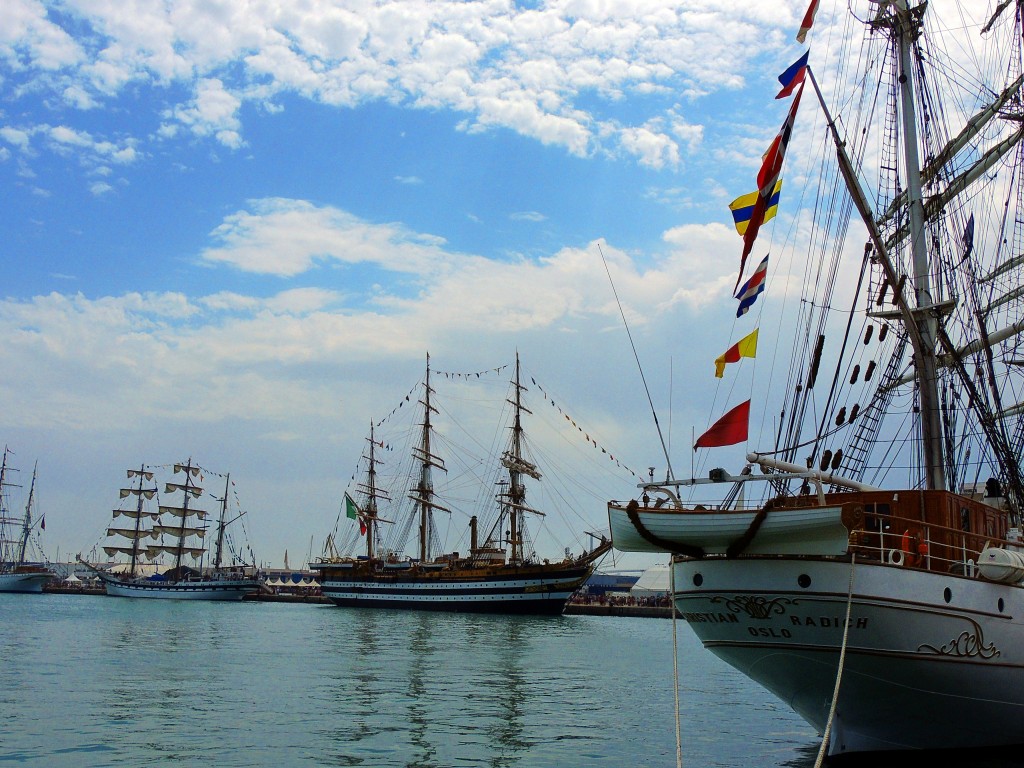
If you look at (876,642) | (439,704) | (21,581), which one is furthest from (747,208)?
(21,581)

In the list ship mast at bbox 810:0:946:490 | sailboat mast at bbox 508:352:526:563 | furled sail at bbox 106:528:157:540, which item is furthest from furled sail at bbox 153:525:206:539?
ship mast at bbox 810:0:946:490

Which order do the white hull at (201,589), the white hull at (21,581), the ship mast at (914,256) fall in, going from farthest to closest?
1. the white hull at (21,581)
2. the white hull at (201,589)
3. the ship mast at (914,256)

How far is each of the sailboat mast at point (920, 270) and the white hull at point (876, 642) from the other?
4.54 m

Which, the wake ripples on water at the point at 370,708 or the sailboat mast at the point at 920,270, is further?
the sailboat mast at the point at 920,270

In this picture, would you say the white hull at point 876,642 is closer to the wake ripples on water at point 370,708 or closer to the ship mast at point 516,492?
the wake ripples on water at point 370,708

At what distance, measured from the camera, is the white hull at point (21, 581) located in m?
140

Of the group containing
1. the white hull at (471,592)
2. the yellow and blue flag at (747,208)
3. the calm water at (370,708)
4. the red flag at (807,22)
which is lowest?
the calm water at (370,708)

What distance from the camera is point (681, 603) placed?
1820 centimetres

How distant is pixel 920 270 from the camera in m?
23.3

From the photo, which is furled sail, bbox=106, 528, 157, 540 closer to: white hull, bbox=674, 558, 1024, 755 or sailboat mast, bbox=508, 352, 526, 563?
→ sailboat mast, bbox=508, 352, 526, 563

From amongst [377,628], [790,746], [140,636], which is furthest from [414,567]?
[790,746]

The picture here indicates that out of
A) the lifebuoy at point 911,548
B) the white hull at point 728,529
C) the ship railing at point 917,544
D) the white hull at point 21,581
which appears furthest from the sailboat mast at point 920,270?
the white hull at point 21,581

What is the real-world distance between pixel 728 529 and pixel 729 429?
175 cm

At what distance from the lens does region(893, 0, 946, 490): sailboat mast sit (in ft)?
70.4
